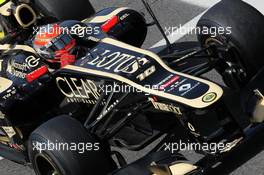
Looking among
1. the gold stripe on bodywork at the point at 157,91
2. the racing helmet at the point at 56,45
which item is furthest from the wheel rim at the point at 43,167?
the racing helmet at the point at 56,45

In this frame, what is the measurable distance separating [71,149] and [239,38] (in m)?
2.07

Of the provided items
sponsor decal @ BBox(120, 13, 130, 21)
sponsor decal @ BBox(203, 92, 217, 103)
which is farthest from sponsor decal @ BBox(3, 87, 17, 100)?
sponsor decal @ BBox(203, 92, 217, 103)

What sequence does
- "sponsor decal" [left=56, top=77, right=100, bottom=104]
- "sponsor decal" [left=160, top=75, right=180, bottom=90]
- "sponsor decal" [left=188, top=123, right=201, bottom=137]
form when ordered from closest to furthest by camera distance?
"sponsor decal" [left=188, top=123, right=201, bottom=137] < "sponsor decal" [left=160, top=75, right=180, bottom=90] < "sponsor decal" [left=56, top=77, right=100, bottom=104]

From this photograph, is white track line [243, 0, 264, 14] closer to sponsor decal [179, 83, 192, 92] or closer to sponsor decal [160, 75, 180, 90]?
sponsor decal [160, 75, 180, 90]

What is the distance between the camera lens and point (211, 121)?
23.2 feet

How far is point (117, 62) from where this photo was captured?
7.30m

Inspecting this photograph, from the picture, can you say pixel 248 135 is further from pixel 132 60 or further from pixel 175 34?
pixel 175 34

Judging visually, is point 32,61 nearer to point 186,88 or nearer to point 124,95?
point 124,95

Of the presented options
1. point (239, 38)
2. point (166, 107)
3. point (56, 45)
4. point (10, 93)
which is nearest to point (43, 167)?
point (10, 93)

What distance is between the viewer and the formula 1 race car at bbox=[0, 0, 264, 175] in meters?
6.58

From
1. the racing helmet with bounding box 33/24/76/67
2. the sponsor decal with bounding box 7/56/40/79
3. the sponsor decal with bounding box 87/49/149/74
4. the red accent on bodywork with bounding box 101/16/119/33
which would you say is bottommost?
the red accent on bodywork with bounding box 101/16/119/33

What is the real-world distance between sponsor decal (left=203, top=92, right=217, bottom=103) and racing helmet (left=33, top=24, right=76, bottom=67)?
70.7 inches

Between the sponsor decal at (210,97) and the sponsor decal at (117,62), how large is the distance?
0.91m

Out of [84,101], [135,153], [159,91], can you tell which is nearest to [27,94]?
[84,101]
